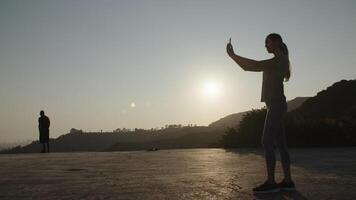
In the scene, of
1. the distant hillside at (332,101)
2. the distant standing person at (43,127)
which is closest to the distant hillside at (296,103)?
the distant hillside at (332,101)

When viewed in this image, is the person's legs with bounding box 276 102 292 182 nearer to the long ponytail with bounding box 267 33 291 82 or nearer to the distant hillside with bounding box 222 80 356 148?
the long ponytail with bounding box 267 33 291 82

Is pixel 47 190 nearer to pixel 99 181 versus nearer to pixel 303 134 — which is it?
pixel 99 181

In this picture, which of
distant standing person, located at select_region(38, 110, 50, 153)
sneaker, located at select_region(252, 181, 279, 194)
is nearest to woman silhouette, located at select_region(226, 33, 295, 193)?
sneaker, located at select_region(252, 181, 279, 194)

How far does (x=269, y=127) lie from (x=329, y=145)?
14057 millimetres

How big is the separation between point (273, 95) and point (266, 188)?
1139mm

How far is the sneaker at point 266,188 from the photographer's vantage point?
18.7 feet

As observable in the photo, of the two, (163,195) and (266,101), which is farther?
(266,101)

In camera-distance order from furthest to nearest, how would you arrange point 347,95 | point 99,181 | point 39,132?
point 347,95 → point 39,132 → point 99,181

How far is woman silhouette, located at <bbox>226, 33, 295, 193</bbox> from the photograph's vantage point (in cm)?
593

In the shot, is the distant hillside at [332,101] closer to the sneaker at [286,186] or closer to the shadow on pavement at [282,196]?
the sneaker at [286,186]

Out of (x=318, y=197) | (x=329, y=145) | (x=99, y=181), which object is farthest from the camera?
(x=329, y=145)

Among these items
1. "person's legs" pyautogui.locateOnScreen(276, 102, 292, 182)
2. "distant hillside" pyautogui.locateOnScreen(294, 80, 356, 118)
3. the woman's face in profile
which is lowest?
"person's legs" pyautogui.locateOnScreen(276, 102, 292, 182)

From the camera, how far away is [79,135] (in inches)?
5891

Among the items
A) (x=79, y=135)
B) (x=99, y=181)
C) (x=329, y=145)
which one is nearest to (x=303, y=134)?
(x=329, y=145)
